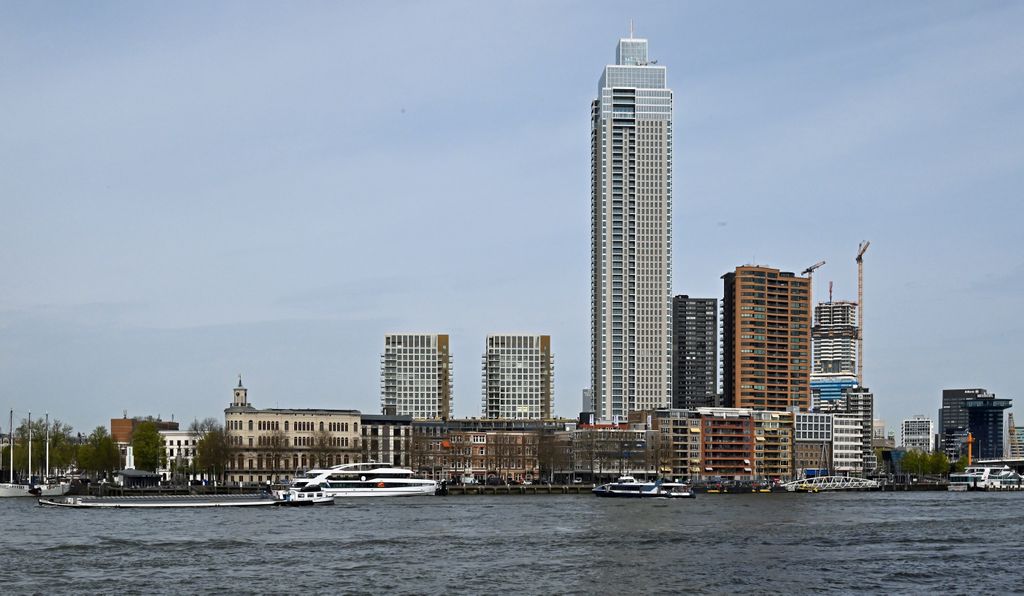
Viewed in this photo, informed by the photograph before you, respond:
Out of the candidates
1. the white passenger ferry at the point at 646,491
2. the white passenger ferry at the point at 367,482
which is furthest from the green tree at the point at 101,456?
the white passenger ferry at the point at 646,491

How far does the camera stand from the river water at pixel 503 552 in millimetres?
68250

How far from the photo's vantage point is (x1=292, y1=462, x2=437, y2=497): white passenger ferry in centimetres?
17562

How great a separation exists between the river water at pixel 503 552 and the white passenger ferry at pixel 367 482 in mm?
43732

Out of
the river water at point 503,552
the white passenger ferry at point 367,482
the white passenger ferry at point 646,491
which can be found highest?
the river water at point 503,552

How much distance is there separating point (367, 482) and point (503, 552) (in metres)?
98.3

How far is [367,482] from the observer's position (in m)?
180

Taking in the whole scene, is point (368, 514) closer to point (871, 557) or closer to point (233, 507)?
point (233, 507)

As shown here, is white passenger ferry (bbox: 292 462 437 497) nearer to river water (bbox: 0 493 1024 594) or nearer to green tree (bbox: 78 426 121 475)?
green tree (bbox: 78 426 121 475)

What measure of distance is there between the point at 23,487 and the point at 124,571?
342 feet

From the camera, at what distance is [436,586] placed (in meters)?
66.8

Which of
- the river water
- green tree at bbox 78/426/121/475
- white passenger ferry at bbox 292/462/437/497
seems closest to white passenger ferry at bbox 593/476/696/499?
white passenger ferry at bbox 292/462/437/497

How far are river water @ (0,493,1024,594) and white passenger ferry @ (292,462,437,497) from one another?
43.7 metres

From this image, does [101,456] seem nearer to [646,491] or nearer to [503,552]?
[646,491]

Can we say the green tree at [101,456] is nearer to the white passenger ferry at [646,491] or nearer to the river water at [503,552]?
the river water at [503,552]
